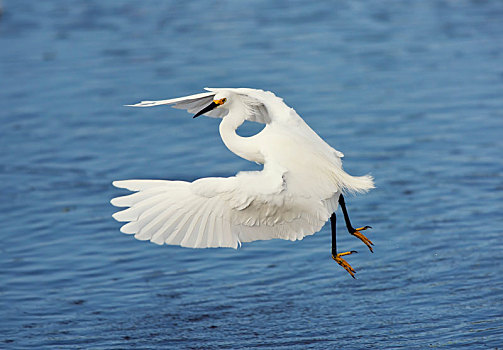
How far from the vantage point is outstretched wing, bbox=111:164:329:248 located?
5977 mm

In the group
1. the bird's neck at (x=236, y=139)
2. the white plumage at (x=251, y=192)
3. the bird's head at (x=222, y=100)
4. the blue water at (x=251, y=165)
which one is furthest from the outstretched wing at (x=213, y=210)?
the blue water at (x=251, y=165)

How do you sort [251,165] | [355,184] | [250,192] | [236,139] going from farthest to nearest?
[251,165] < [355,184] < [236,139] < [250,192]

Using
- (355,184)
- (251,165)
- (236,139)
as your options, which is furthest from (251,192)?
(251,165)

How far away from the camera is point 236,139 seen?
21.7 ft

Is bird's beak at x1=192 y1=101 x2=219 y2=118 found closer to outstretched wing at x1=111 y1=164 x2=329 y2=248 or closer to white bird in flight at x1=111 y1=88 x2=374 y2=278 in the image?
white bird in flight at x1=111 y1=88 x2=374 y2=278

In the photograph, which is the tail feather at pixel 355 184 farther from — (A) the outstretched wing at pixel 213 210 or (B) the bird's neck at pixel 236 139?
(B) the bird's neck at pixel 236 139

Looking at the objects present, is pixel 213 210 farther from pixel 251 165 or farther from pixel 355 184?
pixel 251 165

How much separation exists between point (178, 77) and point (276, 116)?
7.31 meters

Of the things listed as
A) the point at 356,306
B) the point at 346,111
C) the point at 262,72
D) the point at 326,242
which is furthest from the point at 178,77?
the point at 356,306

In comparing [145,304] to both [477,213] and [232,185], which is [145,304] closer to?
[232,185]

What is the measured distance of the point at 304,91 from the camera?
13.3 metres

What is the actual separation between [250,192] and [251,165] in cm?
492

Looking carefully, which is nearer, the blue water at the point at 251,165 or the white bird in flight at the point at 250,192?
the white bird in flight at the point at 250,192

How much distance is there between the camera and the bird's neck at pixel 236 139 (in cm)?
662
